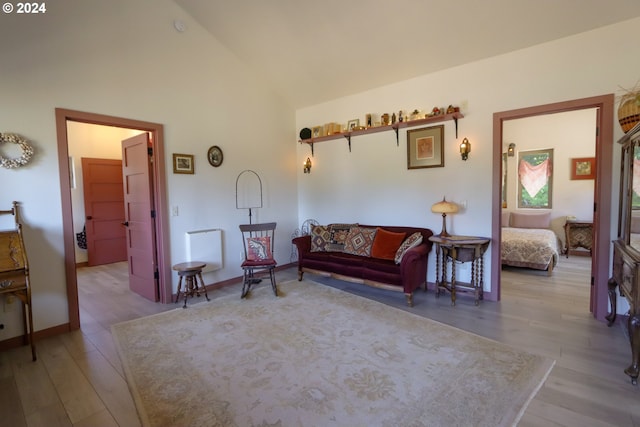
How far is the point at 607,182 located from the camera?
298 cm

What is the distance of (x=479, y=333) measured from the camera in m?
2.85

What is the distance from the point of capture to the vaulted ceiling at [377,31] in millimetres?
2938

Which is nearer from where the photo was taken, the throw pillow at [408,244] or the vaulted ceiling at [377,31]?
the vaulted ceiling at [377,31]

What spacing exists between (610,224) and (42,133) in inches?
216

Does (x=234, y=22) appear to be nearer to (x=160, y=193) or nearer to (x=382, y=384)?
(x=160, y=193)

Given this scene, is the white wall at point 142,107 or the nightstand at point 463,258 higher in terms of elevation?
the white wall at point 142,107

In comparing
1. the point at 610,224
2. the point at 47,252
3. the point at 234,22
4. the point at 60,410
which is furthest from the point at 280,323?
the point at 234,22

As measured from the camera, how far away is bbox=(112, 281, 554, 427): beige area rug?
185 centimetres

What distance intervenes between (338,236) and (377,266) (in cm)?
100

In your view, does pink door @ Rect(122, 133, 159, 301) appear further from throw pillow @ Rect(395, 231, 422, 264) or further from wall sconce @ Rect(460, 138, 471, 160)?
wall sconce @ Rect(460, 138, 471, 160)

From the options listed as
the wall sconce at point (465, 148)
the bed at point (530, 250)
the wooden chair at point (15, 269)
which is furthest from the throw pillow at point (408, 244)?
the wooden chair at point (15, 269)

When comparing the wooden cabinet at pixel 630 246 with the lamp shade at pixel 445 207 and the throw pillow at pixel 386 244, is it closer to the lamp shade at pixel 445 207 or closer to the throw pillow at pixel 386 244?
the lamp shade at pixel 445 207

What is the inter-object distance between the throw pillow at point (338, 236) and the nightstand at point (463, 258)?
1291 millimetres

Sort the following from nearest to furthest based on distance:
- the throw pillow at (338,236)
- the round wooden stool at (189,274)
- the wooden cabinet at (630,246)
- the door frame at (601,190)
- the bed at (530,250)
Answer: the wooden cabinet at (630,246)
the door frame at (601,190)
the round wooden stool at (189,274)
the throw pillow at (338,236)
the bed at (530,250)
